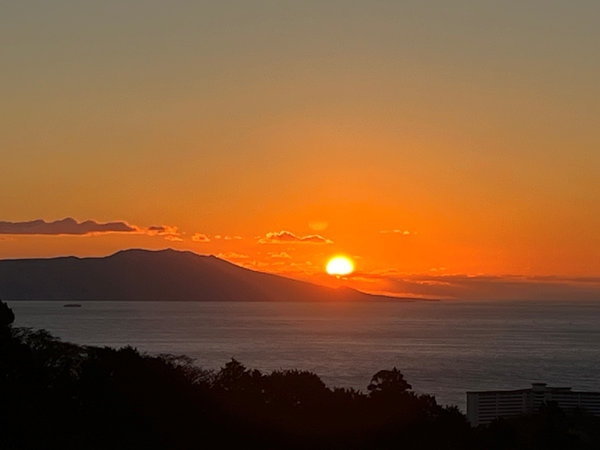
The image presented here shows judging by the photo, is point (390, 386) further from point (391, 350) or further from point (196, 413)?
point (391, 350)

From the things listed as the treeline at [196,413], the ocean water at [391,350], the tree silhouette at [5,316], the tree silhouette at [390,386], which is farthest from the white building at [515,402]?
the tree silhouette at [5,316]

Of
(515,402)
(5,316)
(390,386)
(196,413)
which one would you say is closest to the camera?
(196,413)

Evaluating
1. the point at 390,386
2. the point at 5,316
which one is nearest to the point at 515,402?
the point at 390,386

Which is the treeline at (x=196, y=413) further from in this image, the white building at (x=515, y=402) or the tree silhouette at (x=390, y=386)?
the white building at (x=515, y=402)

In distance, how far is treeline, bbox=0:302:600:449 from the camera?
96.0ft

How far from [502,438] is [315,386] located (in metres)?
7.42

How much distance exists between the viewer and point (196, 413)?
108ft

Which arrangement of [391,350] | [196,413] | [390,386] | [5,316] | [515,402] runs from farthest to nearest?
[391,350], [515,402], [390,386], [5,316], [196,413]

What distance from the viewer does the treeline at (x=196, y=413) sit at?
29.2 meters

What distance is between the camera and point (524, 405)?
59.8 meters

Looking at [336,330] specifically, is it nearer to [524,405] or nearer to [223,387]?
[524,405]

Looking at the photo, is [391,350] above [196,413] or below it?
above

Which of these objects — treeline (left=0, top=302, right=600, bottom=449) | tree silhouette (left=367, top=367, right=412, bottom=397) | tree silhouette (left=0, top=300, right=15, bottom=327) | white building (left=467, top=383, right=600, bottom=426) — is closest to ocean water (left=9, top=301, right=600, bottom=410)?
white building (left=467, top=383, right=600, bottom=426)

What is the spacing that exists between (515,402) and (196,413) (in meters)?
31.5
